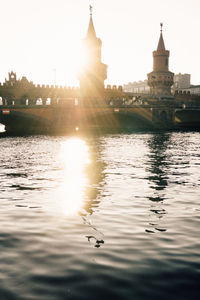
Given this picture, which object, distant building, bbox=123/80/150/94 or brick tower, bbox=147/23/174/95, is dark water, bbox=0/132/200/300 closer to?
brick tower, bbox=147/23/174/95

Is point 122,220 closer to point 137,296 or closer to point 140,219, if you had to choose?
point 140,219

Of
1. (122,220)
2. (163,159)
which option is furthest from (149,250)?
(163,159)

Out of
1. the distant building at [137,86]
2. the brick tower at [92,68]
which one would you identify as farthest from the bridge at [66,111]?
the distant building at [137,86]

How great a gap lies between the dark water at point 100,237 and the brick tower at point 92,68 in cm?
6030

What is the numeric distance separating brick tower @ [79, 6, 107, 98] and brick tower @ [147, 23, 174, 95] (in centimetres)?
1801

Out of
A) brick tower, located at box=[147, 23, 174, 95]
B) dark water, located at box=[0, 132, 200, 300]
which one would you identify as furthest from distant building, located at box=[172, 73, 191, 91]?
dark water, located at box=[0, 132, 200, 300]

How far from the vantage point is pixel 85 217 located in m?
8.41

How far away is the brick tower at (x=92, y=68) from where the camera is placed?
72575 mm

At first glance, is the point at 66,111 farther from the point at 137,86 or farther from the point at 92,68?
the point at 137,86

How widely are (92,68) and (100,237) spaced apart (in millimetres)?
70767

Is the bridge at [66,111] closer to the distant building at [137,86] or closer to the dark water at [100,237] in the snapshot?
the dark water at [100,237]

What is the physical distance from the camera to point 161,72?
8538 cm

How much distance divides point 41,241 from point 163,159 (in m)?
14.6

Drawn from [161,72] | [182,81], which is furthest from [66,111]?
[182,81]
